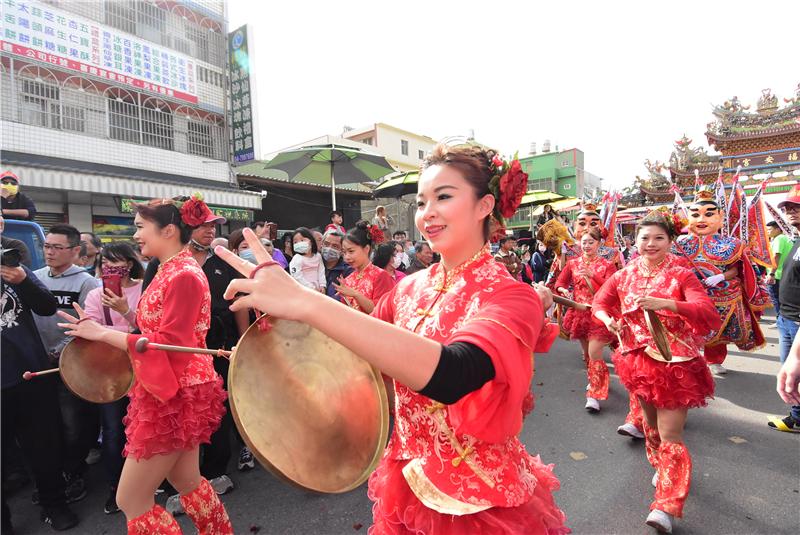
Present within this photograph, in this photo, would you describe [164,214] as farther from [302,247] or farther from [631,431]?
[631,431]

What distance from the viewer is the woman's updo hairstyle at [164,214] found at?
8.01 feet

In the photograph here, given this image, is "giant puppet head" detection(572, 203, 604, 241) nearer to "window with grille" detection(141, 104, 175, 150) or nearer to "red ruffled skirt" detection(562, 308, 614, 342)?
"red ruffled skirt" detection(562, 308, 614, 342)

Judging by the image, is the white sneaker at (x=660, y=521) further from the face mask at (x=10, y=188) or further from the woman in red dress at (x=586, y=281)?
the face mask at (x=10, y=188)

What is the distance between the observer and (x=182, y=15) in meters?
13.9

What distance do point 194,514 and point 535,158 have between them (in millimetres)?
48944

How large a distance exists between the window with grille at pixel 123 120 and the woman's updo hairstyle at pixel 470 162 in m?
14.0

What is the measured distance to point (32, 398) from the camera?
9.50ft

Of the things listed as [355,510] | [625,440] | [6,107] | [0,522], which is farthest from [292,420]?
[6,107]

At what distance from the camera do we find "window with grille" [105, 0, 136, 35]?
39.9ft

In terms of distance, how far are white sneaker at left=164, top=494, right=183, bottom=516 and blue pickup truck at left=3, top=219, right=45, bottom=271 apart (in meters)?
2.39

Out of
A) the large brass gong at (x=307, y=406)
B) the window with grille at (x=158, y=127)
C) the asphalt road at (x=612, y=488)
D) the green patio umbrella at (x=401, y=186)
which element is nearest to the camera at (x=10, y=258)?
the asphalt road at (x=612, y=488)

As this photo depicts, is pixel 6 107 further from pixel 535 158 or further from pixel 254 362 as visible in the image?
pixel 535 158

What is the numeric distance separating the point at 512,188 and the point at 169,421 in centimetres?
207

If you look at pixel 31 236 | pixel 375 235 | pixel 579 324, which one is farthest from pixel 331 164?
pixel 579 324
